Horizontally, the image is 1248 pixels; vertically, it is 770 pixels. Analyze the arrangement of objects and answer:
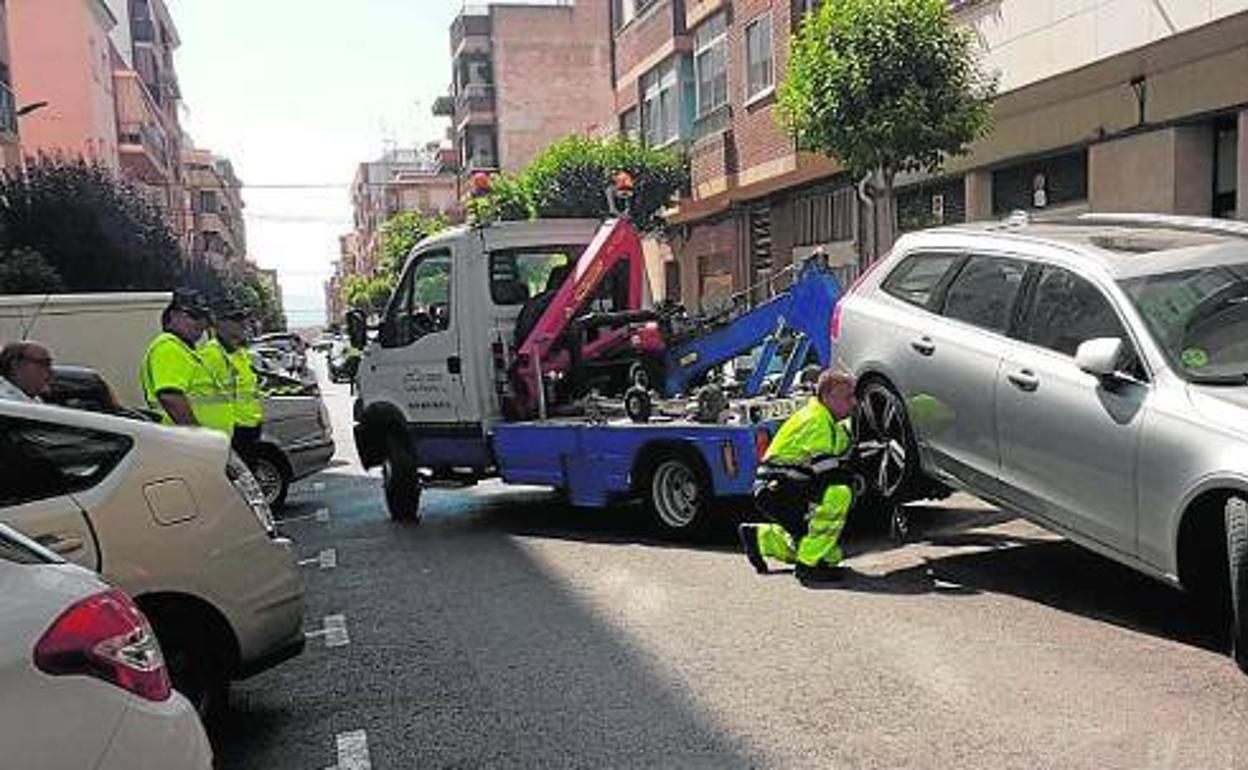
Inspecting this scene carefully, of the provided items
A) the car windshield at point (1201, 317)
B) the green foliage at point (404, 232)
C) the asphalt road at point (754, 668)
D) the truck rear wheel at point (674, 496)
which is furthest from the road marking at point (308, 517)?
the green foliage at point (404, 232)

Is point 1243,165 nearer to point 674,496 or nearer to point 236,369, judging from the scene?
point 674,496

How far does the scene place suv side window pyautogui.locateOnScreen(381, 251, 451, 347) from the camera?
10.0 m

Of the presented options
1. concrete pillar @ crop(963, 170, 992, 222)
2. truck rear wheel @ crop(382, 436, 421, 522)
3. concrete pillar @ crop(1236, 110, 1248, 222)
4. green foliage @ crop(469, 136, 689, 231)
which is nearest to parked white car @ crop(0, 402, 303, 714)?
truck rear wheel @ crop(382, 436, 421, 522)

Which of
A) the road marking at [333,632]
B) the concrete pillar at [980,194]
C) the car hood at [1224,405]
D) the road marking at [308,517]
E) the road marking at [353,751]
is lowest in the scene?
the road marking at [308,517]

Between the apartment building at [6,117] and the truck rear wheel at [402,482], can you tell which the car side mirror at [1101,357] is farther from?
the apartment building at [6,117]

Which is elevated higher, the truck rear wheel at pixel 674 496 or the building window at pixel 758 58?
the building window at pixel 758 58

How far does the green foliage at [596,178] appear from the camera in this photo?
942 inches

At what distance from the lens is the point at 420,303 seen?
10.4 m

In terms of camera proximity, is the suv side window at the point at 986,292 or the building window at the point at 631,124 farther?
the building window at the point at 631,124

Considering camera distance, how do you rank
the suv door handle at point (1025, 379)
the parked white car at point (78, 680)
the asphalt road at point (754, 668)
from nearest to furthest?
A: the parked white car at point (78, 680)
the asphalt road at point (754, 668)
the suv door handle at point (1025, 379)

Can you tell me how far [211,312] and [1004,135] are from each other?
36.3 ft

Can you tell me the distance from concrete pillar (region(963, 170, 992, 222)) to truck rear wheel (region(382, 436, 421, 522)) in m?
9.61

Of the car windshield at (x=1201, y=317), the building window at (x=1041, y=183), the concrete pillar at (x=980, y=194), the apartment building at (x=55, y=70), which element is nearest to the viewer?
the car windshield at (x=1201, y=317)

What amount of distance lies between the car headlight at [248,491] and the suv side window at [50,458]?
1.57 ft
